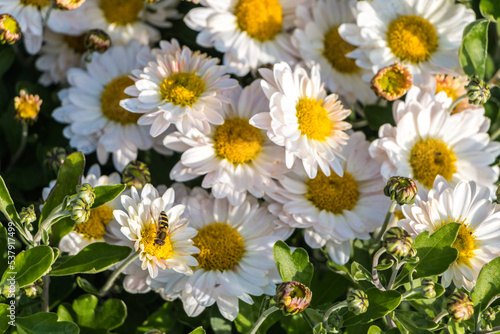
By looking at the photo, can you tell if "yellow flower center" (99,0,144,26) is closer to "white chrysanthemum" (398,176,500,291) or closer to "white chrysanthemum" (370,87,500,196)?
"white chrysanthemum" (370,87,500,196)

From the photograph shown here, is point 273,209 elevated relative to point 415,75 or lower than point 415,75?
lower

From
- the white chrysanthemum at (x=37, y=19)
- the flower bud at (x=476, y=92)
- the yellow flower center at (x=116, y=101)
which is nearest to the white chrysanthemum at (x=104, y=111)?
the yellow flower center at (x=116, y=101)

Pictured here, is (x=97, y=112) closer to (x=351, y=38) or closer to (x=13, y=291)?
(x=13, y=291)

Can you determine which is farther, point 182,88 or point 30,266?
point 182,88

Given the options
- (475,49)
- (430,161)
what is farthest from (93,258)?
(475,49)

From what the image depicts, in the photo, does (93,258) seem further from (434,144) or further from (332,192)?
(434,144)

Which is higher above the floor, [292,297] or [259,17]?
[259,17]

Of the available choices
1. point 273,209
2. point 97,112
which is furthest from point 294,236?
point 97,112
